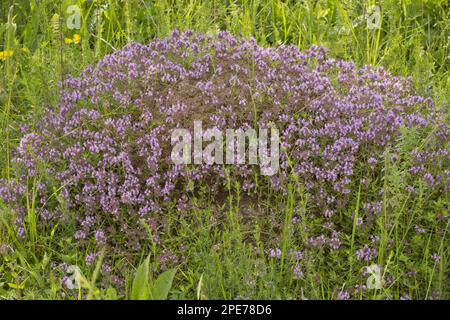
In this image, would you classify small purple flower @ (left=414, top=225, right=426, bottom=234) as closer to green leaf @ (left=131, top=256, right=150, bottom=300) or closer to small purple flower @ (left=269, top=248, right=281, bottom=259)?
small purple flower @ (left=269, top=248, right=281, bottom=259)

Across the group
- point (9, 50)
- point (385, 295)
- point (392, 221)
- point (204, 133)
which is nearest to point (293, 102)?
point (204, 133)

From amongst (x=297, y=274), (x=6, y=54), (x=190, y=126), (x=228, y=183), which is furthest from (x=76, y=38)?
(x=297, y=274)

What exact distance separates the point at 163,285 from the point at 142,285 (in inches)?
5.9

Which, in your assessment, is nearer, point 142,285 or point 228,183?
point 142,285

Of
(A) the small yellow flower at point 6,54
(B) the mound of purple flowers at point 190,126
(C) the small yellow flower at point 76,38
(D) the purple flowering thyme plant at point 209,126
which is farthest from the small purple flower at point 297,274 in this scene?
(C) the small yellow flower at point 76,38

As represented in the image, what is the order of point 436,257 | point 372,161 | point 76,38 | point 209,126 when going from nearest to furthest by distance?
point 436,257 → point 372,161 → point 209,126 → point 76,38

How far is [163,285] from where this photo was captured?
3357 mm

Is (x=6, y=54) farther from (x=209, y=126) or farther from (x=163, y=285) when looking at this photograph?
(x=163, y=285)

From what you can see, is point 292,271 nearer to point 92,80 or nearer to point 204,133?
point 204,133

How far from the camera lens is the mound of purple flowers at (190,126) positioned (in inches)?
151

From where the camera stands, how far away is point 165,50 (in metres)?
4.62

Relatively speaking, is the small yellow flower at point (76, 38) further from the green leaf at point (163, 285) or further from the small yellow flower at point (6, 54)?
the green leaf at point (163, 285)

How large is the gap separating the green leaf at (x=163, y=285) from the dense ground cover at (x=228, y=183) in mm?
30

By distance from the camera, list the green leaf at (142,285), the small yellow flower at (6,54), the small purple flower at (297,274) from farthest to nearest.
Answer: the small yellow flower at (6,54)
the small purple flower at (297,274)
the green leaf at (142,285)
